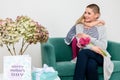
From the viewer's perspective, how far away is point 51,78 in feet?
6.52

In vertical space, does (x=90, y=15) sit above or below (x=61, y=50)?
above

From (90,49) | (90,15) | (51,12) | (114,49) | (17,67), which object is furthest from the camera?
(51,12)

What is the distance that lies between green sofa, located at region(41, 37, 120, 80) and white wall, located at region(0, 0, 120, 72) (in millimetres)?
343

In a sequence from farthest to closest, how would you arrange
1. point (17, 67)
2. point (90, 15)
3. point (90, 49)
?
point (90, 15) < point (90, 49) < point (17, 67)

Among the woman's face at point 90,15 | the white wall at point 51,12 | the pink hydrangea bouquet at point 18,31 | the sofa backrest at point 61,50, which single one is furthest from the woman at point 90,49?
the pink hydrangea bouquet at point 18,31

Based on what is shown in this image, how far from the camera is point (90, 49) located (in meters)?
2.99

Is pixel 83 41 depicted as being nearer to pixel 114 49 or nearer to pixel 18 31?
pixel 114 49

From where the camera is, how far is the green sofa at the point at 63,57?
2.79m

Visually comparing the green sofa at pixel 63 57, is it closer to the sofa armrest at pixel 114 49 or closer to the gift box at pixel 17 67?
the sofa armrest at pixel 114 49

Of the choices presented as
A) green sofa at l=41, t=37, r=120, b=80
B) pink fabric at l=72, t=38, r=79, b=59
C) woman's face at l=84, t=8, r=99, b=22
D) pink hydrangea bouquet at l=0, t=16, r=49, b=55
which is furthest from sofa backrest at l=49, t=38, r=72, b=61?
pink hydrangea bouquet at l=0, t=16, r=49, b=55

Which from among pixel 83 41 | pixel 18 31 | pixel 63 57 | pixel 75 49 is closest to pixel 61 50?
pixel 63 57

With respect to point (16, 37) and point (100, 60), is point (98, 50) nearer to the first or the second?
point (100, 60)

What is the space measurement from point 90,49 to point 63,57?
1.74ft

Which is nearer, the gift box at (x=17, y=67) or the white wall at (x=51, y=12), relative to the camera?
the gift box at (x=17, y=67)
